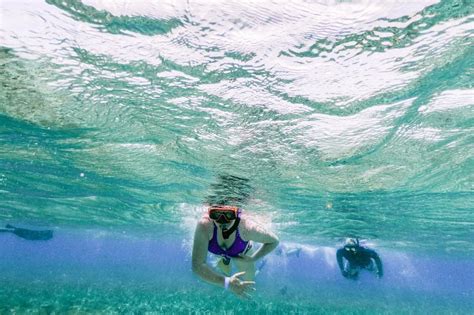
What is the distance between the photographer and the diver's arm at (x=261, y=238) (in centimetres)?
798

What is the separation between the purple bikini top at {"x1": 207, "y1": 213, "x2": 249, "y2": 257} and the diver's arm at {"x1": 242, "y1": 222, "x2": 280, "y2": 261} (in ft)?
0.73

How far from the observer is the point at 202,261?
679 cm

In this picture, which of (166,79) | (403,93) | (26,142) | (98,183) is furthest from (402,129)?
(98,183)

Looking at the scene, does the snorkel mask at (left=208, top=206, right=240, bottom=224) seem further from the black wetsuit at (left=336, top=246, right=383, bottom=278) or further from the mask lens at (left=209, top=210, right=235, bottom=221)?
the black wetsuit at (left=336, top=246, right=383, bottom=278)

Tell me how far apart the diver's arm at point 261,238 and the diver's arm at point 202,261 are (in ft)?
4.43

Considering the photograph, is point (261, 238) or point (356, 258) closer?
point (261, 238)

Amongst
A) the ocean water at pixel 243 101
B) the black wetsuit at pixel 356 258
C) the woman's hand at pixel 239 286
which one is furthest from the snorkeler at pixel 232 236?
the black wetsuit at pixel 356 258

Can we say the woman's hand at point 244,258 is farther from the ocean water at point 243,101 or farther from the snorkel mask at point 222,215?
the ocean water at point 243,101

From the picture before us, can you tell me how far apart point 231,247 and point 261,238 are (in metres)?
1.02

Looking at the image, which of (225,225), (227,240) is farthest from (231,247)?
(225,225)

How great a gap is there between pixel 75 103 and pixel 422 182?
1516 centimetres

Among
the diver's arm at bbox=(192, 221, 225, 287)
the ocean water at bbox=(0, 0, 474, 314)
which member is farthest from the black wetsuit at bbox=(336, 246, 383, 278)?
the diver's arm at bbox=(192, 221, 225, 287)

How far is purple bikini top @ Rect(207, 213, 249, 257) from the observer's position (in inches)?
344

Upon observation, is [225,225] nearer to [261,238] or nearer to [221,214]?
[221,214]
